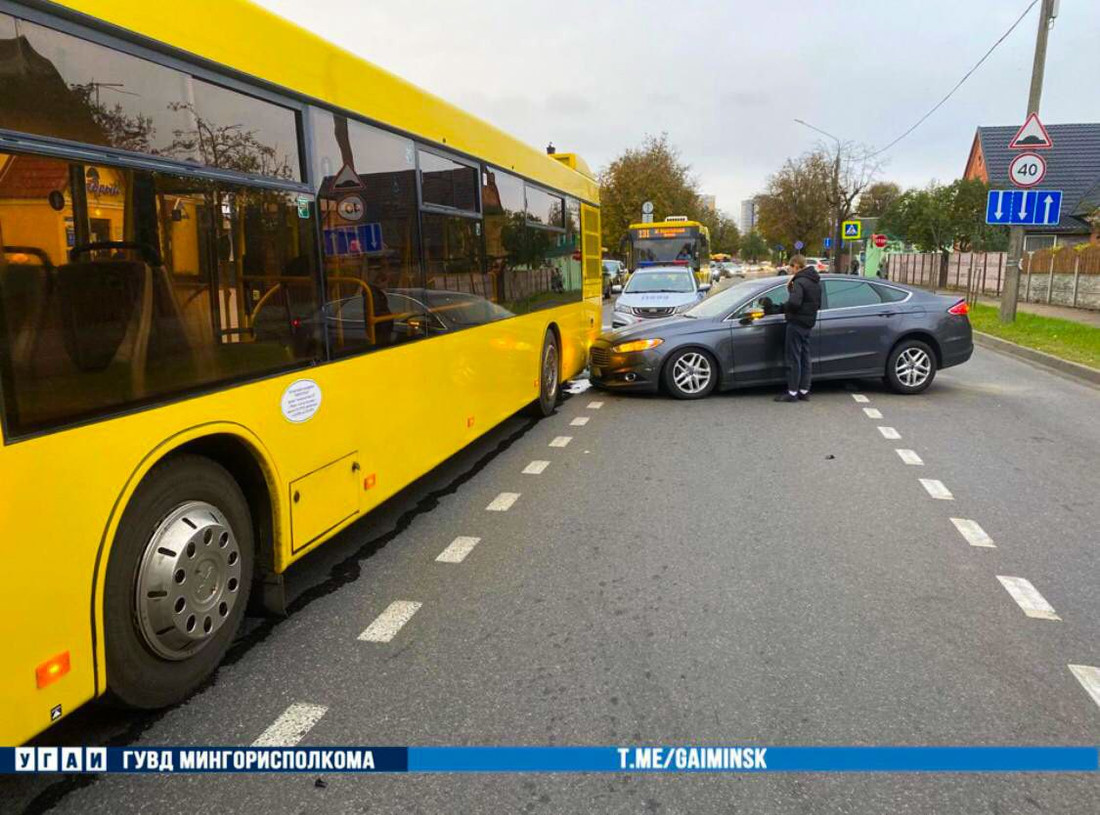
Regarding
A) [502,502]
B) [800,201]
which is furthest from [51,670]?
[800,201]

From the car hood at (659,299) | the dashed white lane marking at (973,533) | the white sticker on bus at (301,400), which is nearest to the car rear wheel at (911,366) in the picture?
the dashed white lane marking at (973,533)

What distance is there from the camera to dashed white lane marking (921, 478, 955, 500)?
573cm

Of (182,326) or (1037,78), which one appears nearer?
(182,326)

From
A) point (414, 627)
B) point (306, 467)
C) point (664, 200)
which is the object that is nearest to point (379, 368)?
point (306, 467)

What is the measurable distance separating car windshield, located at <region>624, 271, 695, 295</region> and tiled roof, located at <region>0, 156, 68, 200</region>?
14.3 m

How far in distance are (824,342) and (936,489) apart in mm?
4184

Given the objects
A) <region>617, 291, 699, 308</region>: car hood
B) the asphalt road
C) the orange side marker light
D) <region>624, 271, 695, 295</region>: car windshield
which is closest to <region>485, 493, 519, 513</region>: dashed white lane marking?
the asphalt road

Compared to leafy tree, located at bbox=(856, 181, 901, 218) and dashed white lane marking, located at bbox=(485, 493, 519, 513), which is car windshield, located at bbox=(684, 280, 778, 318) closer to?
dashed white lane marking, located at bbox=(485, 493, 519, 513)

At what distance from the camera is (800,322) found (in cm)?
930

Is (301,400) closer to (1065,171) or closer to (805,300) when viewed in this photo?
(805,300)

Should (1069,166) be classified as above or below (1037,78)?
above

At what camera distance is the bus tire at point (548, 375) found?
28.7 feet

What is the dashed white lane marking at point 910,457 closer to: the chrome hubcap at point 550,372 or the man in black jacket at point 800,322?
the man in black jacket at point 800,322

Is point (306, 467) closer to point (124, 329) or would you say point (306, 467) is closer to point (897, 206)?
point (124, 329)
